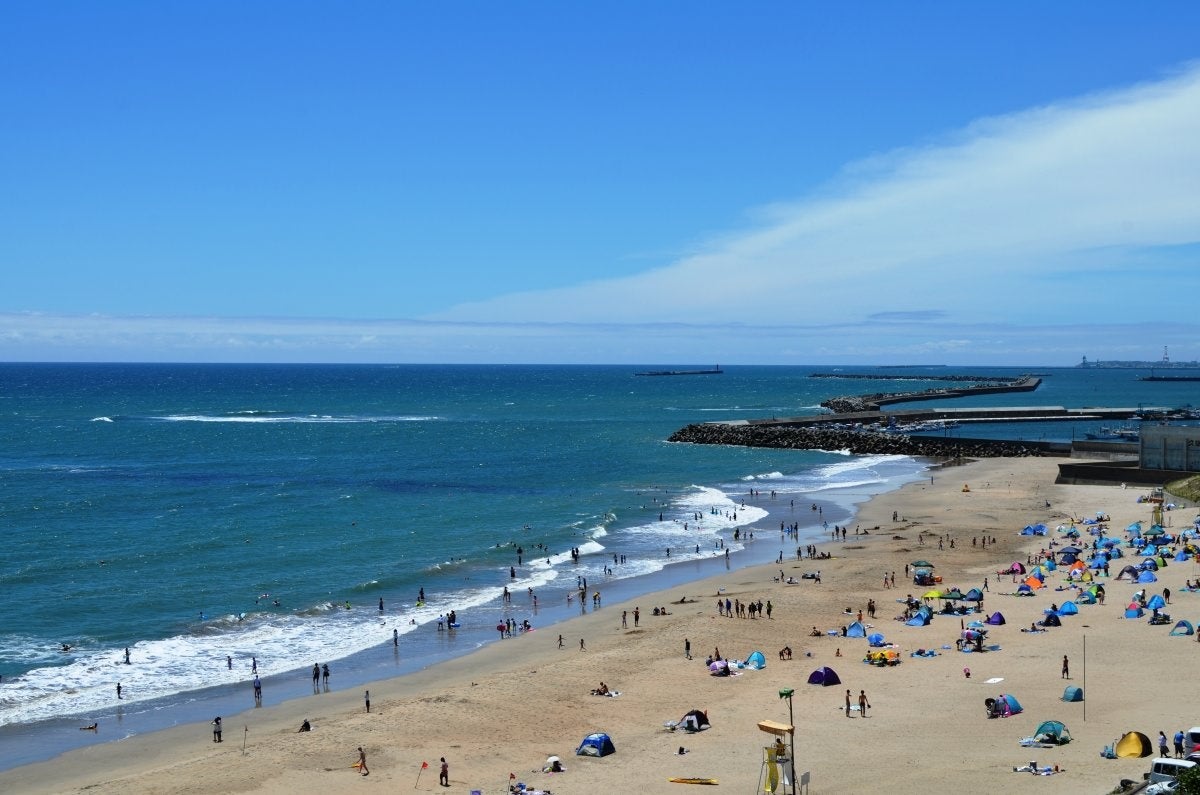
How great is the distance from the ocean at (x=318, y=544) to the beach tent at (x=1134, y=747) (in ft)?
70.4

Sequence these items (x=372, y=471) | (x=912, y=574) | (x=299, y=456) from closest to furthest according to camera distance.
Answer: (x=912, y=574) → (x=372, y=471) → (x=299, y=456)

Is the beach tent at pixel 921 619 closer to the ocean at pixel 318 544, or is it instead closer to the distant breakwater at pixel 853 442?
the ocean at pixel 318 544

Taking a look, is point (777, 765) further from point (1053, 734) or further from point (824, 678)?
point (824, 678)

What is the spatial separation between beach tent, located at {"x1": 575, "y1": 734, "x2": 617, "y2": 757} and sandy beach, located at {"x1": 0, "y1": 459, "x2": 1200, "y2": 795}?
23cm

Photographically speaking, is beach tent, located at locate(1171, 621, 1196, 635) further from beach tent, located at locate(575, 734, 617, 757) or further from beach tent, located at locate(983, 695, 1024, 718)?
beach tent, located at locate(575, 734, 617, 757)

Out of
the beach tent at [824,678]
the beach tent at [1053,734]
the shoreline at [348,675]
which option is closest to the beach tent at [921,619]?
the beach tent at [824,678]

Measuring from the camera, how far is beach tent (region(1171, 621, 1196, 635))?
34.4 m

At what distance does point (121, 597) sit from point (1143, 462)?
63.5 m

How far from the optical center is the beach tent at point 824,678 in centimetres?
3139

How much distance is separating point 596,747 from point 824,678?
27.7 ft

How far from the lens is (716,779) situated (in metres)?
24.1

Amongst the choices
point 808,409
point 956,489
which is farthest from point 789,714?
point 808,409

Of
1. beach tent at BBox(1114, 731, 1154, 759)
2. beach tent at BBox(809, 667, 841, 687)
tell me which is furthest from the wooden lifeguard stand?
beach tent at BBox(809, 667, 841, 687)

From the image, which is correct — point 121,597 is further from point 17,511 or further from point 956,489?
point 956,489
